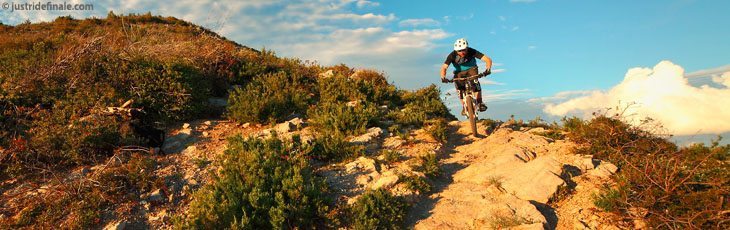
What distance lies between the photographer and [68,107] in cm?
888

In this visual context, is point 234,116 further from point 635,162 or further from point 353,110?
point 635,162

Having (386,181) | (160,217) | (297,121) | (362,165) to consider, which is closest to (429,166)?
(386,181)

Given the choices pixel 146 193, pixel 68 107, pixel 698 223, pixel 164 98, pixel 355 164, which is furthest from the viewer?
pixel 164 98

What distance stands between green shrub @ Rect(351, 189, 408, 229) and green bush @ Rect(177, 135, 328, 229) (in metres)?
0.54

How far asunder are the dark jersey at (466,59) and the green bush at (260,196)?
16.3 feet

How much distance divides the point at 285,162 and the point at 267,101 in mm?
3424

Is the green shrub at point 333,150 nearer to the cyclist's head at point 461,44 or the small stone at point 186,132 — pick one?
the small stone at point 186,132

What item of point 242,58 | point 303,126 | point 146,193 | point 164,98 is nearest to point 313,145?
point 303,126

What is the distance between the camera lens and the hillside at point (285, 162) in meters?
5.98

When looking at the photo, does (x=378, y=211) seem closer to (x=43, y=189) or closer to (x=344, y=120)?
(x=344, y=120)

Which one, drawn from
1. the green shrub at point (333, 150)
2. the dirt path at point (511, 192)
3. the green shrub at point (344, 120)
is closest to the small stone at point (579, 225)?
the dirt path at point (511, 192)

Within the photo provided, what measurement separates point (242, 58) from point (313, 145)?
24.4ft

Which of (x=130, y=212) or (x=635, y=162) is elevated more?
(x=635, y=162)

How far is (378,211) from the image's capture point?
6.02 m
